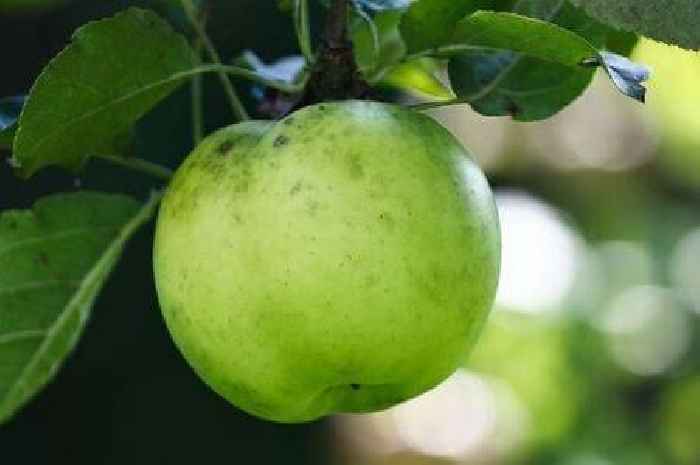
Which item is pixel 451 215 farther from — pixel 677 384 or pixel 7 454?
pixel 677 384

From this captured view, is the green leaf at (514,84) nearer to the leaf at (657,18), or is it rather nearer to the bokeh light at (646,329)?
the leaf at (657,18)

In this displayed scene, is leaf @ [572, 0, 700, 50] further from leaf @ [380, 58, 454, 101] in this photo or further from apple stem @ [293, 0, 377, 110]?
leaf @ [380, 58, 454, 101]

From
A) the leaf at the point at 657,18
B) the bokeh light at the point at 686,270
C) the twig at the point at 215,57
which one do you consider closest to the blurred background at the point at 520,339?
the bokeh light at the point at 686,270

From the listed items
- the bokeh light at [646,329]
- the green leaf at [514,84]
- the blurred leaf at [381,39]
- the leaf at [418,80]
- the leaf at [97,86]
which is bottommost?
the bokeh light at [646,329]

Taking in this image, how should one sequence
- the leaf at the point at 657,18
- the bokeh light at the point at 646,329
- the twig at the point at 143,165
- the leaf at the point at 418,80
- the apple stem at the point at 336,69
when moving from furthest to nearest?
1. the bokeh light at the point at 646,329
2. the leaf at the point at 418,80
3. the twig at the point at 143,165
4. the apple stem at the point at 336,69
5. the leaf at the point at 657,18

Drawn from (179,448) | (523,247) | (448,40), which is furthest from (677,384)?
(448,40)

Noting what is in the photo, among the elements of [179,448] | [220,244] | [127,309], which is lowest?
[179,448]
